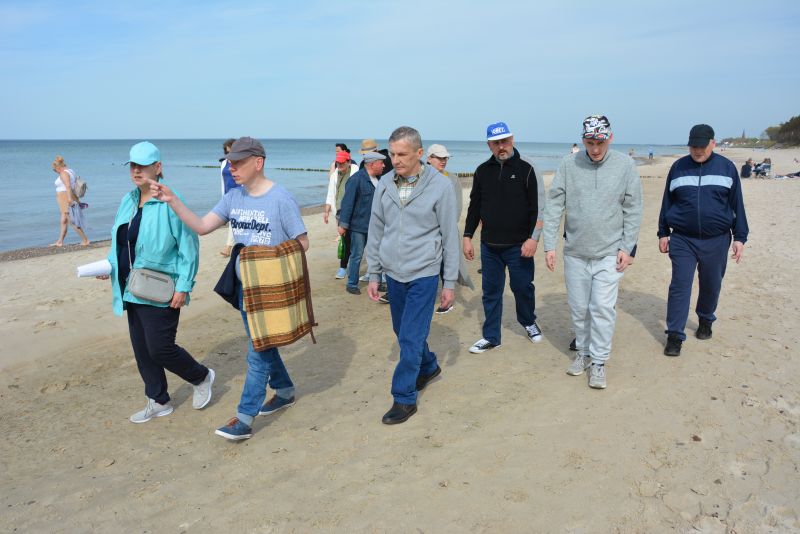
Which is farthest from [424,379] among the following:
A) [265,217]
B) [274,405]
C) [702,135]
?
[702,135]

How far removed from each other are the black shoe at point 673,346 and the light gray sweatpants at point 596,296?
850mm

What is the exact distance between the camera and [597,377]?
448 cm

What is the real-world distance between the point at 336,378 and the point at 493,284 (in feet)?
5.50

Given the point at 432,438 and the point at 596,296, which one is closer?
the point at 432,438

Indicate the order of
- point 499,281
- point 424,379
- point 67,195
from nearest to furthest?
point 424,379 < point 499,281 < point 67,195

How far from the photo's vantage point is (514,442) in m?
3.68

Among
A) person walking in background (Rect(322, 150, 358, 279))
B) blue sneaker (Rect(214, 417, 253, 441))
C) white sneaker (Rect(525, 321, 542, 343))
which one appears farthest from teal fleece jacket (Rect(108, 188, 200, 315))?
person walking in background (Rect(322, 150, 358, 279))

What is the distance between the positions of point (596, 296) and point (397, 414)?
1842mm

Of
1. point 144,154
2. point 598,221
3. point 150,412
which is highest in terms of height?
point 144,154

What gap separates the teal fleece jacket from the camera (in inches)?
155

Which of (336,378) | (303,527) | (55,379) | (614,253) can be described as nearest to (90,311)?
(55,379)

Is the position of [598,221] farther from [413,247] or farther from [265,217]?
[265,217]

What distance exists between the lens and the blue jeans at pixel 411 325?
3969 millimetres

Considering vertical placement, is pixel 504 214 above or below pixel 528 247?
above
